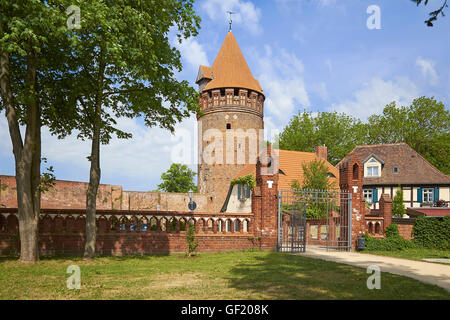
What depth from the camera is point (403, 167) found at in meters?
35.8

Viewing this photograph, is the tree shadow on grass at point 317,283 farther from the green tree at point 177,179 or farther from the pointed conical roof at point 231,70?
the green tree at point 177,179

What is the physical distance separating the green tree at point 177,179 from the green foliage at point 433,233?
47960 mm

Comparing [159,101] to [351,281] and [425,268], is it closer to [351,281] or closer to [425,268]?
[351,281]

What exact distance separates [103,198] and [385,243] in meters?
25.0

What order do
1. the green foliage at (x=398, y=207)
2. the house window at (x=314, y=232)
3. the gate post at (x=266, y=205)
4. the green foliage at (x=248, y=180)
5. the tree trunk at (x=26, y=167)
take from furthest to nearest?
the green foliage at (x=248, y=180) < the green foliage at (x=398, y=207) < the house window at (x=314, y=232) < the gate post at (x=266, y=205) < the tree trunk at (x=26, y=167)

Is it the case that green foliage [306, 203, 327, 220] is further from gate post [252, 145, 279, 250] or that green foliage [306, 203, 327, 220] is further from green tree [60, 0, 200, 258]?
green tree [60, 0, 200, 258]

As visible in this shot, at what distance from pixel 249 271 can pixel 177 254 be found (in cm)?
513

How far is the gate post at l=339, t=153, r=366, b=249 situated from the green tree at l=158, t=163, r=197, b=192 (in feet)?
156

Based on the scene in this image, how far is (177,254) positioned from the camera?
13484 mm

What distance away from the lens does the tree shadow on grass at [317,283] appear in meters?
6.39

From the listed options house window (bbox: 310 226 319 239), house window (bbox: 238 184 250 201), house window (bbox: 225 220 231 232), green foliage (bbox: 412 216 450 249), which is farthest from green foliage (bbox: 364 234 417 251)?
house window (bbox: 238 184 250 201)

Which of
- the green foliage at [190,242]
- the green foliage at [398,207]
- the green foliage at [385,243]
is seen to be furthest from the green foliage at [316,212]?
the green foliage at [190,242]

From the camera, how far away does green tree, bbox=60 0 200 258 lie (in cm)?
948
